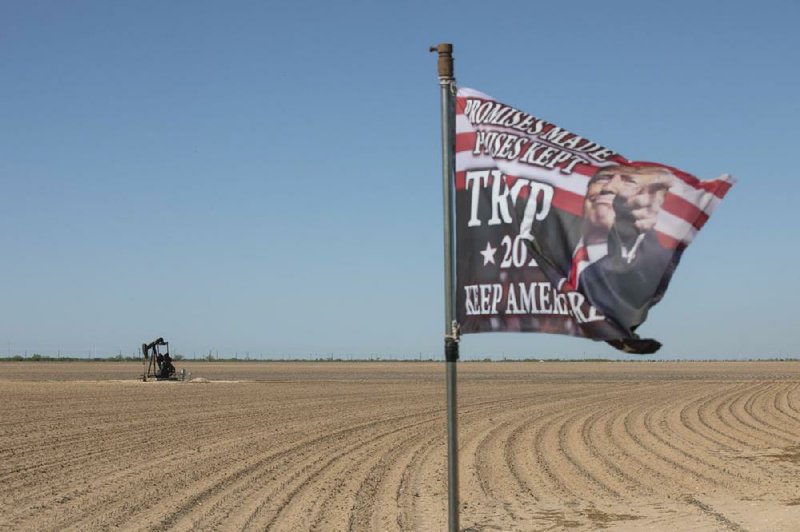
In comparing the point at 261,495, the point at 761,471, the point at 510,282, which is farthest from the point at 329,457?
the point at 510,282

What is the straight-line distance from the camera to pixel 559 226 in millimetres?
5129

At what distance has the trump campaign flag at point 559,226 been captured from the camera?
4746 millimetres

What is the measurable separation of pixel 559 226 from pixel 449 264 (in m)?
0.65

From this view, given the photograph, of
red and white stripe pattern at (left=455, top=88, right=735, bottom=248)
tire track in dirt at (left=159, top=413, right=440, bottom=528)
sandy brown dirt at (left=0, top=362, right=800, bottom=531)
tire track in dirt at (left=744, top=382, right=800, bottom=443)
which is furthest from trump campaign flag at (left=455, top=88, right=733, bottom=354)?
tire track in dirt at (left=744, top=382, right=800, bottom=443)

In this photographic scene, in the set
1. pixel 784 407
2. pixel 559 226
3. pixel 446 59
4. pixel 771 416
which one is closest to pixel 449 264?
pixel 559 226

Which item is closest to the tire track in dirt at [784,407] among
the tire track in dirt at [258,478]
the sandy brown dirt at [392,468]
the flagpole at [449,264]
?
the sandy brown dirt at [392,468]

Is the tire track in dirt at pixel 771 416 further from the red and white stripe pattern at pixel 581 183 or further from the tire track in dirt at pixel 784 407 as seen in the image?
the red and white stripe pattern at pixel 581 183

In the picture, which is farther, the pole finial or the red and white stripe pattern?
the pole finial

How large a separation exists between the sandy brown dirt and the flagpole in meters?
4.79

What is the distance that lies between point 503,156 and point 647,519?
6.17 metres

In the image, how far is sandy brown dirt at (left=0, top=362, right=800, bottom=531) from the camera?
10.7m

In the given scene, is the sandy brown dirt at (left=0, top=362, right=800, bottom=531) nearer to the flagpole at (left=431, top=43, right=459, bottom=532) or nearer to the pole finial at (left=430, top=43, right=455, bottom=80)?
the flagpole at (left=431, top=43, right=459, bottom=532)

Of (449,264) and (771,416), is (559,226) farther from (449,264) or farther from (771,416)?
(771,416)

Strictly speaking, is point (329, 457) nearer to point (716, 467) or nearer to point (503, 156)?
point (716, 467)
